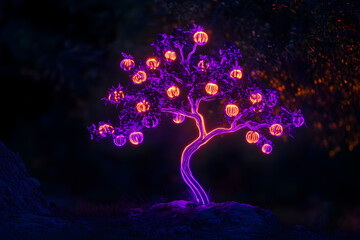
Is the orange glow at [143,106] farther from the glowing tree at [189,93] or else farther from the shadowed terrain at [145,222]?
the shadowed terrain at [145,222]

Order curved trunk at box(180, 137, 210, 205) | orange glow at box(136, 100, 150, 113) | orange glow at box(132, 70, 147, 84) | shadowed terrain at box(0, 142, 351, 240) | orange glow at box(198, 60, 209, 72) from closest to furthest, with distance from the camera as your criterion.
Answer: shadowed terrain at box(0, 142, 351, 240)
orange glow at box(136, 100, 150, 113)
orange glow at box(198, 60, 209, 72)
orange glow at box(132, 70, 147, 84)
curved trunk at box(180, 137, 210, 205)

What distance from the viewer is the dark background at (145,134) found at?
12.9 meters

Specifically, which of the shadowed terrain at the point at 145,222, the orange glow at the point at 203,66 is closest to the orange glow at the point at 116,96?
the orange glow at the point at 203,66

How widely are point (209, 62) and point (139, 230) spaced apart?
12.0 ft

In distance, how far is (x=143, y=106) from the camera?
28.0 feet

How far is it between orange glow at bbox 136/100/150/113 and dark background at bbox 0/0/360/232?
188 inches

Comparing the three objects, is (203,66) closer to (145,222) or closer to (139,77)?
(139,77)

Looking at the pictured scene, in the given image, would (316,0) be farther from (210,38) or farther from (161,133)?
(161,133)

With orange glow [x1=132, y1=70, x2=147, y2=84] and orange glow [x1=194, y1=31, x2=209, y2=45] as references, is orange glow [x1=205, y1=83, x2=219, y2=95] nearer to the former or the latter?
orange glow [x1=194, y1=31, x2=209, y2=45]

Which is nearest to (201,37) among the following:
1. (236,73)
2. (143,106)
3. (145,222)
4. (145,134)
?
(236,73)

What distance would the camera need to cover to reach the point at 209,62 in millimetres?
8688

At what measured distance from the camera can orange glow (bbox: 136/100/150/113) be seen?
852 cm

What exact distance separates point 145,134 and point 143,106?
9.99 meters

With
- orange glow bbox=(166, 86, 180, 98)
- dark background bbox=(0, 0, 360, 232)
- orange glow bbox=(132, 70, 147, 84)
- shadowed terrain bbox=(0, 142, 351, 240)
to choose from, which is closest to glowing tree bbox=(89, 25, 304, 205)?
orange glow bbox=(132, 70, 147, 84)
